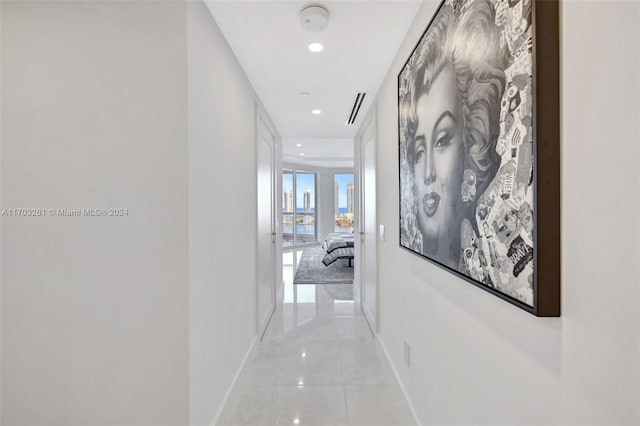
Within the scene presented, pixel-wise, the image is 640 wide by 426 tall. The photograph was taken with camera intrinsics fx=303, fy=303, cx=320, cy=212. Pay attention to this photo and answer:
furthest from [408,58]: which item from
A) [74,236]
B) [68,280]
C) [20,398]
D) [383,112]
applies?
[20,398]

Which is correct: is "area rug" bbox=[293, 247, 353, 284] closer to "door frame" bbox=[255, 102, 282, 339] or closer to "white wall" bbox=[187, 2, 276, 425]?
"door frame" bbox=[255, 102, 282, 339]

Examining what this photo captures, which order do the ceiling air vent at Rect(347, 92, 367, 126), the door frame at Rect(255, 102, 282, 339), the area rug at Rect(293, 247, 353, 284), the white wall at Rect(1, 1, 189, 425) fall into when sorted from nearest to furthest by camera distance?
1. the white wall at Rect(1, 1, 189, 425)
2. the door frame at Rect(255, 102, 282, 339)
3. the ceiling air vent at Rect(347, 92, 367, 126)
4. the area rug at Rect(293, 247, 353, 284)

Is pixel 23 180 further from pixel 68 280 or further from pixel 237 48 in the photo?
pixel 237 48

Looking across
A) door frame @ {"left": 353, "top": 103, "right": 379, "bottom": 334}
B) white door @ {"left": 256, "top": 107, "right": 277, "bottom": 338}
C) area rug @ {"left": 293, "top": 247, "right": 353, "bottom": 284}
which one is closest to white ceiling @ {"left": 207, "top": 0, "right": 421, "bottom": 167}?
door frame @ {"left": 353, "top": 103, "right": 379, "bottom": 334}

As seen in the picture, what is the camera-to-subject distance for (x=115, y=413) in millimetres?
1444

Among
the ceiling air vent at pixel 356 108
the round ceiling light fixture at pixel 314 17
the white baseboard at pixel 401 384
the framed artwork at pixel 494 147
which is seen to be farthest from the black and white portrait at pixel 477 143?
the ceiling air vent at pixel 356 108

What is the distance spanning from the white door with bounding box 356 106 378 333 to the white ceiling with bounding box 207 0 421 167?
15.9 inches

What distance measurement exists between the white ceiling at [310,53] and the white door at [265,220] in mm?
389

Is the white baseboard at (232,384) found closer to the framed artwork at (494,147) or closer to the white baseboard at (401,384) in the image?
the white baseboard at (401,384)

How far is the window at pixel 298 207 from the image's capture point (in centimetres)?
931

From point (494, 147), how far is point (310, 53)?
165 centimetres

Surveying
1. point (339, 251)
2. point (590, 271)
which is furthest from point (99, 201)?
point (339, 251)

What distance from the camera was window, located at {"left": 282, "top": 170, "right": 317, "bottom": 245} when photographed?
30.6 ft

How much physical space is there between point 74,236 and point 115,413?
86cm
